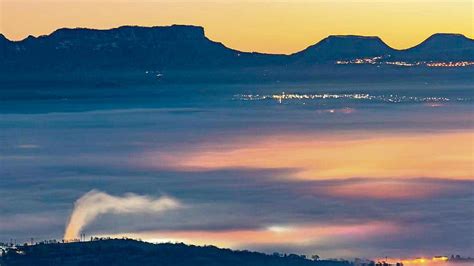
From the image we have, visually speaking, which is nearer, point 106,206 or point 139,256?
point 139,256

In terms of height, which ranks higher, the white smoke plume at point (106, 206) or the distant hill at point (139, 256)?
the white smoke plume at point (106, 206)

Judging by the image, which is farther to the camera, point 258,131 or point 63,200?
point 258,131

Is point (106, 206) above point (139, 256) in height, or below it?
above

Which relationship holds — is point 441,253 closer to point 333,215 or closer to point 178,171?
point 333,215

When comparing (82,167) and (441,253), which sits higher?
(82,167)

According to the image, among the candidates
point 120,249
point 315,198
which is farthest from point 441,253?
point 315,198
